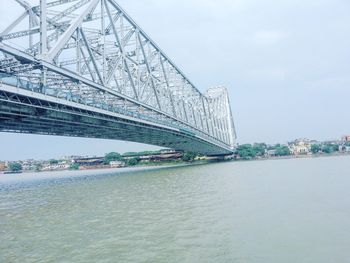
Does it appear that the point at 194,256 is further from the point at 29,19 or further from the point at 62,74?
the point at 29,19

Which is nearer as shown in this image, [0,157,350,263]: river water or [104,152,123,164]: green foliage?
[0,157,350,263]: river water

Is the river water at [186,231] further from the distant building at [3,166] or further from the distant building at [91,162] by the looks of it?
the distant building at [3,166]

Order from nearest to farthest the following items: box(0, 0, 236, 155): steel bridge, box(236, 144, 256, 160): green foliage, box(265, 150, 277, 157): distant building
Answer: box(0, 0, 236, 155): steel bridge
box(236, 144, 256, 160): green foliage
box(265, 150, 277, 157): distant building

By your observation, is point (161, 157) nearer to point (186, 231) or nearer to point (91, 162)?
point (91, 162)

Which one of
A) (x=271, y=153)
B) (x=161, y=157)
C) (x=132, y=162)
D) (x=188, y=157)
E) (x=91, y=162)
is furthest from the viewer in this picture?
(x=91, y=162)

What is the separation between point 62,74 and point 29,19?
7.85 metres

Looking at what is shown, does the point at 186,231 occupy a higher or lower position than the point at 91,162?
lower

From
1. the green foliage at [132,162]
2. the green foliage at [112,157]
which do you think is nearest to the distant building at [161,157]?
the green foliage at [132,162]

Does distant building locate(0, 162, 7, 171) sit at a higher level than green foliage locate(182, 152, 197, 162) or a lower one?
higher

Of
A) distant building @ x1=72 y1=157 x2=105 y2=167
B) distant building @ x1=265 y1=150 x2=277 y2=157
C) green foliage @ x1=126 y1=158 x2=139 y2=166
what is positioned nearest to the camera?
green foliage @ x1=126 y1=158 x2=139 y2=166

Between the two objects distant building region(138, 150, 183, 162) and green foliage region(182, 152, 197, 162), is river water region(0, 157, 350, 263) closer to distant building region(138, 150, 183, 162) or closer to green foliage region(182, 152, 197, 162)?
green foliage region(182, 152, 197, 162)

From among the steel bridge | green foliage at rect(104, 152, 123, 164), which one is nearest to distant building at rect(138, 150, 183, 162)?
green foliage at rect(104, 152, 123, 164)

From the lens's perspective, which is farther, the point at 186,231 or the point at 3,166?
the point at 3,166

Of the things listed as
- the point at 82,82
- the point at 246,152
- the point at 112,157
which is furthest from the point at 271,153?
the point at 82,82
